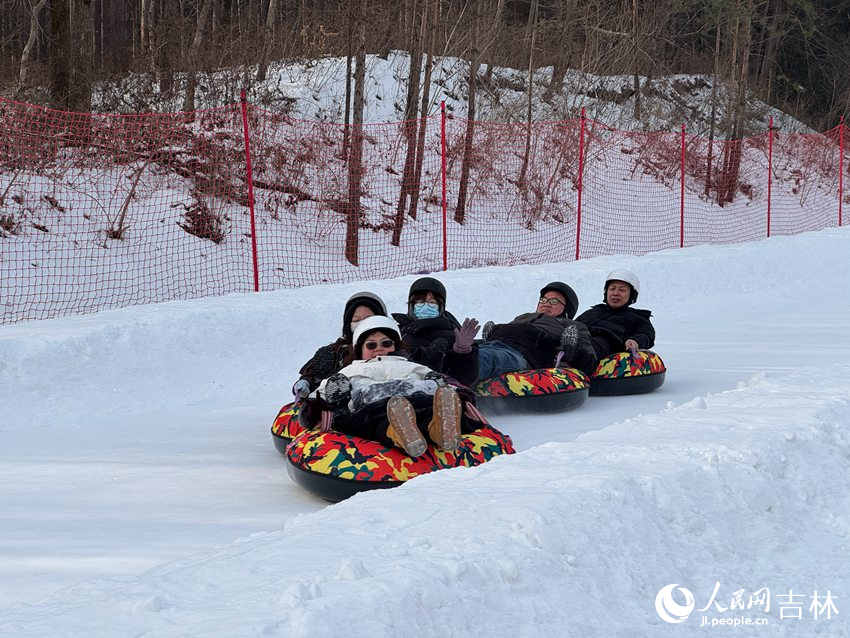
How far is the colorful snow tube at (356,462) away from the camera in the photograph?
4707 mm

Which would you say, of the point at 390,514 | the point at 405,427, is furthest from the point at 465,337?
the point at 390,514

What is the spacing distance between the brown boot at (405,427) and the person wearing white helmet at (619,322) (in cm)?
328

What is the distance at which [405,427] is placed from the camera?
4699 millimetres

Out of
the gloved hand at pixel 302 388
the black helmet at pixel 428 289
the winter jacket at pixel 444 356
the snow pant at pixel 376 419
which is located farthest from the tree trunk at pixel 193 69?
the snow pant at pixel 376 419

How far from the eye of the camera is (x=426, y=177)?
57.9 feet

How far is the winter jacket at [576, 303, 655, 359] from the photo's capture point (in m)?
7.88

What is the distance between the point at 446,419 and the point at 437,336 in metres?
2.04

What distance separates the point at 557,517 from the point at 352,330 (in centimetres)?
288

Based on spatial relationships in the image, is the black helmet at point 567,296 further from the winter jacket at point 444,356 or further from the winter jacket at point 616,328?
the winter jacket at point 444,356

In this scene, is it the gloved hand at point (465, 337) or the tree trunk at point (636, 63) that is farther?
the tree trunk at point (636, 63)

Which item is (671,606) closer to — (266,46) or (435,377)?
(435,377)

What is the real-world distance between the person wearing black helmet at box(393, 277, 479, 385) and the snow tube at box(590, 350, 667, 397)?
127cm

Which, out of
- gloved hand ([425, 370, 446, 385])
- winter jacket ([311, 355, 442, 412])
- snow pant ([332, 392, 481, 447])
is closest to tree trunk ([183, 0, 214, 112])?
winter jacket ([311, 355, 442, 412])

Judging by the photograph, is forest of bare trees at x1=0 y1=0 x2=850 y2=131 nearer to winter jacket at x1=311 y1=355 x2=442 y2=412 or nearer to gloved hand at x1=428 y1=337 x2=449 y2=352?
gloved hand at x1=428 y1=337 x2=449 y2=352
